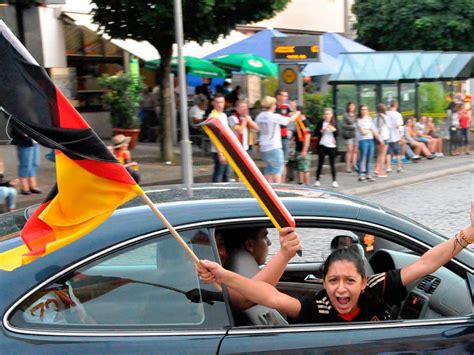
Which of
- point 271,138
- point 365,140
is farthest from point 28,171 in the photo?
point 365,140

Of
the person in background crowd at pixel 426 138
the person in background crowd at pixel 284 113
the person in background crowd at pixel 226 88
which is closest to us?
the person in background crowd at pixel 284 113

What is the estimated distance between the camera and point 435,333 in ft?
10.2

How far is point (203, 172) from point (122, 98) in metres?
4.90

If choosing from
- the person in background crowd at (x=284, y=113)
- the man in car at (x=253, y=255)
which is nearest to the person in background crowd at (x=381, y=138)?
the person in background crowd at (x=284, y=113)

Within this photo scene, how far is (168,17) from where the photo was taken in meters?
15.1

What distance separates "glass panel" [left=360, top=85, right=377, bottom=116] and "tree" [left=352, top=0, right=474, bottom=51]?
37.7ft

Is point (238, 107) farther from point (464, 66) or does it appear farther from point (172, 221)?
point (464, 66)

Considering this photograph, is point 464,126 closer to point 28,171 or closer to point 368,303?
point 28,171

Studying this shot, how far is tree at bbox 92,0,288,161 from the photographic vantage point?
15.2 meters

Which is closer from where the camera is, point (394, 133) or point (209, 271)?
point (209, 271)

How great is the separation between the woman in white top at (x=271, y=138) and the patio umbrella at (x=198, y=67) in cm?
878

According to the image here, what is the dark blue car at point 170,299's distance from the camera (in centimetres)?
288

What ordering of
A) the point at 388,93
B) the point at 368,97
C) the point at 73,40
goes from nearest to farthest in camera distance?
the point at 368,97, the point at 388,93, the point at 73,40

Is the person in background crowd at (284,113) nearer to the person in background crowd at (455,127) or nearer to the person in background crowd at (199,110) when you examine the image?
the person in background crowd at (199,110)
